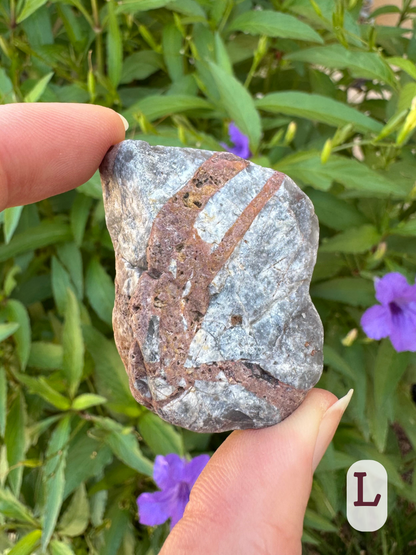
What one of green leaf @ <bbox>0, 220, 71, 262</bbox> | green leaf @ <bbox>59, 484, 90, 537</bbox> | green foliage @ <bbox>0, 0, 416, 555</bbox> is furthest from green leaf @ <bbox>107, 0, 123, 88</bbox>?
green leaf @ <bbox>59, 484, 90, 537</bbox>

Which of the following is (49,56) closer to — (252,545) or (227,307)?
(227,307)

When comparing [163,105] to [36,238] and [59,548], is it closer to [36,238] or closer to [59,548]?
[36,238]

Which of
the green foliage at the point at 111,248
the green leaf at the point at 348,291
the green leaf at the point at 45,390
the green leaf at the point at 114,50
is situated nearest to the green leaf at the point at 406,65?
the green foliage at the point at 111,248

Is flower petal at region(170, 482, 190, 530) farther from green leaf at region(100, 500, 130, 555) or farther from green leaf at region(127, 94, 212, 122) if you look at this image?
green leaf at region(127, 94, 212, 122)

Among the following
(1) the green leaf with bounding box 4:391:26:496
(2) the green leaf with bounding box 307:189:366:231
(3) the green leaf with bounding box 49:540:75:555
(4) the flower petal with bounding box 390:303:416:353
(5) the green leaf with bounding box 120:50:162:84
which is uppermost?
(5) the green leaf with bounding box 120:50:162:84

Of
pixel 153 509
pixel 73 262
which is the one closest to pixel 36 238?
pixel 73 262

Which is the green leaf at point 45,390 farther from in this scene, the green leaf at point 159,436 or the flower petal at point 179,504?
the flower petal at point 179,504

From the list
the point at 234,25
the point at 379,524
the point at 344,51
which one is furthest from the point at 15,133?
the point at 379,524
